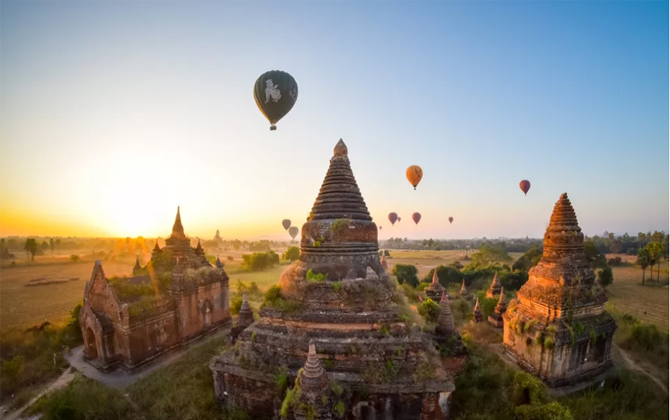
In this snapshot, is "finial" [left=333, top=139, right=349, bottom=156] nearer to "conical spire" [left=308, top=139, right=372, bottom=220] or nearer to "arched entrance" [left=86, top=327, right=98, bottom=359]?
"conical spire" [left=308, top=139, right=372, bottom=220]

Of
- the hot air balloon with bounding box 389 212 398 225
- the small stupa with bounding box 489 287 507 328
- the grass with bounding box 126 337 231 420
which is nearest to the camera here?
the grass with bounding box 126 337 231 420

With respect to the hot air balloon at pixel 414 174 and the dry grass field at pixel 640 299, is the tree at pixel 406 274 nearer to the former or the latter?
the dry grass field at pixel 640 299

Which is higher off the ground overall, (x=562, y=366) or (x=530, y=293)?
(x=530, y=293)

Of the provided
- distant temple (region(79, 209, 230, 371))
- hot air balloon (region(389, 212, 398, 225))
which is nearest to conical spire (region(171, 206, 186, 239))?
distant temple (region(79, 209, 230, 371))

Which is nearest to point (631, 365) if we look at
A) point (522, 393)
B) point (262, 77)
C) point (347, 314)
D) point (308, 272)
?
point (522, 393)

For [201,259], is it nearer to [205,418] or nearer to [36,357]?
[36,357]

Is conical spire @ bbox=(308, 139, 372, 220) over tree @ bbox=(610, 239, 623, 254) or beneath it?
over

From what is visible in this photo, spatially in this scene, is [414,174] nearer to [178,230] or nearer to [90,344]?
[178,230]

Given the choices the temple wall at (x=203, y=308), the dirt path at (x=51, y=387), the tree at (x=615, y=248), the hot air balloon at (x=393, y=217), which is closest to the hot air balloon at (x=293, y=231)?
the hot air balloon at (x=393, y=217)
